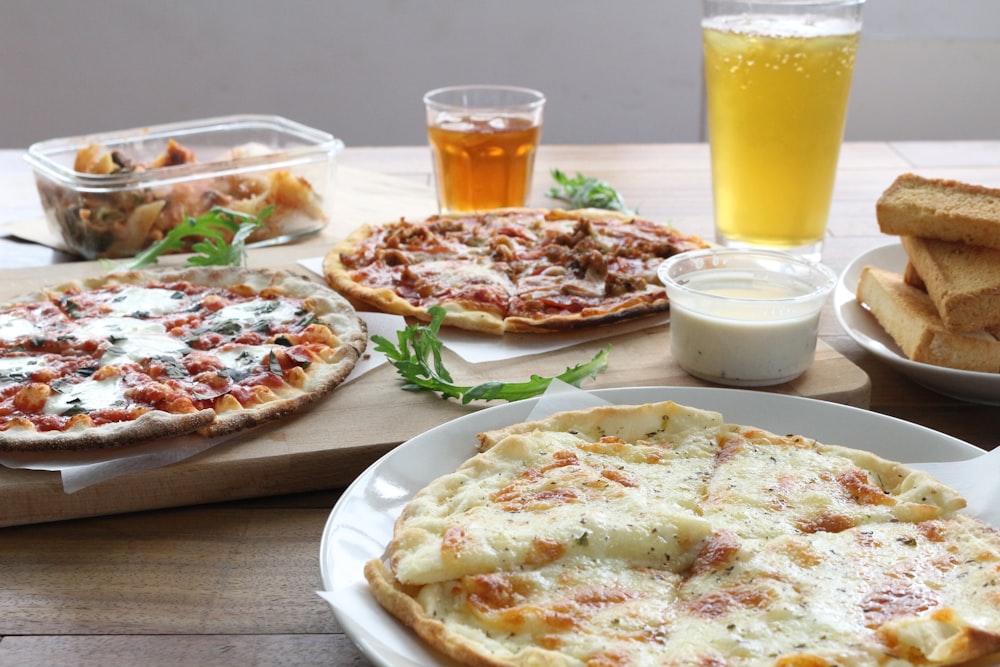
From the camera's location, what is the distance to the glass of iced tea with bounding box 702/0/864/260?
10.8ft

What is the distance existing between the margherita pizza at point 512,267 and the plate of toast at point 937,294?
0.59 meters

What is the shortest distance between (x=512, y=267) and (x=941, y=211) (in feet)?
4.37

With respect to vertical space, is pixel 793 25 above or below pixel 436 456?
above

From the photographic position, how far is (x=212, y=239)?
3805 mm

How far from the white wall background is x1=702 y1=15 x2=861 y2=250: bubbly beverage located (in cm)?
431

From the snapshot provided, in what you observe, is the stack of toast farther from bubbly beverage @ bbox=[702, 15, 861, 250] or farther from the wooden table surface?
bubbly beverage @ bbox=[702, 15, 861, 250]

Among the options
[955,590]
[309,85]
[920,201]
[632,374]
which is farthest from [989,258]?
[309,85]

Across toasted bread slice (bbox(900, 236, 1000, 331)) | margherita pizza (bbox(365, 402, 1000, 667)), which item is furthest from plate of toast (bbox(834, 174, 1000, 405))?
margherita pizza (bbox(365, 402, 1000, 667))

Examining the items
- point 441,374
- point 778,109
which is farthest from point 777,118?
point 441,374

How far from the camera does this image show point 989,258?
8.66ft

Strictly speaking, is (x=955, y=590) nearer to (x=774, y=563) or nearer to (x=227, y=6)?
(x=774, y=563)

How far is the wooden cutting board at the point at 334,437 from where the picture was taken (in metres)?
2.15

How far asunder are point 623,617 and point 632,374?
1.28 m

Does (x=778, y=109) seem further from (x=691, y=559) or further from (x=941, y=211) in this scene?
(x=691, y=559)
